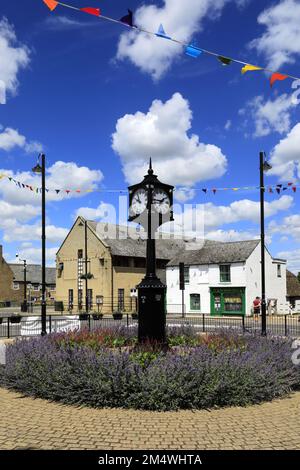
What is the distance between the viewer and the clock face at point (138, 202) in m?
10.8

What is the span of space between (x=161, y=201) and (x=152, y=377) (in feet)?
15.7

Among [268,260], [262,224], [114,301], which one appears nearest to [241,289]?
[268,260]

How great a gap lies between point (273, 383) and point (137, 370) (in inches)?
104

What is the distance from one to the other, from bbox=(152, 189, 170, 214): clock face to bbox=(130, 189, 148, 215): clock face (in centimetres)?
23

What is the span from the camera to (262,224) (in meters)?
17.8

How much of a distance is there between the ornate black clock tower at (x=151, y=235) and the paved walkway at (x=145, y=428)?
299 cm

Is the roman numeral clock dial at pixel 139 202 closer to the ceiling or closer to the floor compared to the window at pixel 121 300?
closer to the ceiling

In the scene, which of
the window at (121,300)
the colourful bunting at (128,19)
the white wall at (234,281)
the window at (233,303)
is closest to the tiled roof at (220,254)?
the white wall at (234,281)

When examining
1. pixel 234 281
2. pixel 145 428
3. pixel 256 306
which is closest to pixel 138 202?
pixel 145 428

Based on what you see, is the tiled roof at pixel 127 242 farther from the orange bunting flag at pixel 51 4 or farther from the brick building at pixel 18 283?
the orange bunting flag at pixel 51 4

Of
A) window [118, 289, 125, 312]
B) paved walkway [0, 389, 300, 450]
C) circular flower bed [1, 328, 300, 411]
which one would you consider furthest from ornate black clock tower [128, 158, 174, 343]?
window [118, 289, 125, 312]

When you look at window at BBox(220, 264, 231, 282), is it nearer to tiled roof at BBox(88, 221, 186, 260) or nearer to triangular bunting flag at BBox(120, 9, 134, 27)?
tiled roof at BBox(88, 221, 186, 260)

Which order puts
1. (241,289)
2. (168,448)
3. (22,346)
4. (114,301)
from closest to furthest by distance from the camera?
1. (168,448)
2. (22,346)
3. (241,289)
4. (114,301)

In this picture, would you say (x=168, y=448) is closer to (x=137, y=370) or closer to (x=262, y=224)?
(x=137, y=370)
